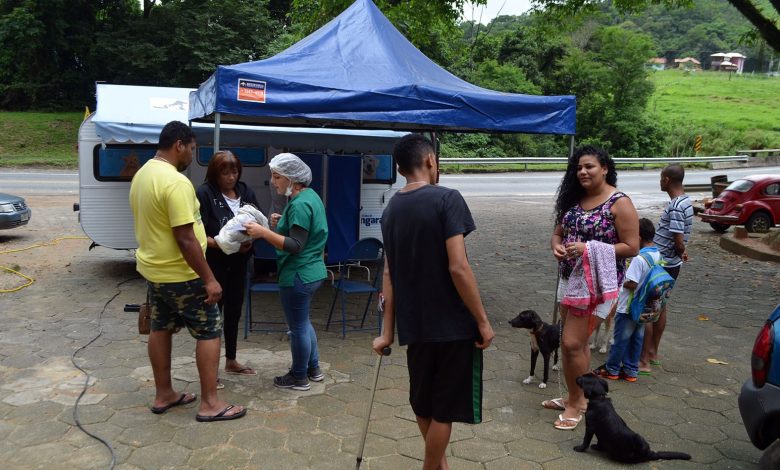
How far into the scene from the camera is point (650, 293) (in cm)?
470

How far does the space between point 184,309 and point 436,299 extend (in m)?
1.79

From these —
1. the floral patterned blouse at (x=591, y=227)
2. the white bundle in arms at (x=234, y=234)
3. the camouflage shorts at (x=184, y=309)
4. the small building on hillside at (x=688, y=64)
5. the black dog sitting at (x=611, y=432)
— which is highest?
the small building on hillside at (x=688, y=64)

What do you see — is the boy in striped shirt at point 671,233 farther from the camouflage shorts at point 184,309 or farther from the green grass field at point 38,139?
the green grass field at point 38,139

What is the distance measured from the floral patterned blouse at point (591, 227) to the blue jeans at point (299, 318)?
1688 millimetres

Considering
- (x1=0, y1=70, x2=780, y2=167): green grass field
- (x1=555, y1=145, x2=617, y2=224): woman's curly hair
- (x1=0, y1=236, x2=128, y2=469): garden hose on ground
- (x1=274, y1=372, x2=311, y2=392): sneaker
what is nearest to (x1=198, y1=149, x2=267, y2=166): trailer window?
(x1=0, y1=236, x2=128, y2=469): garden hose on ground

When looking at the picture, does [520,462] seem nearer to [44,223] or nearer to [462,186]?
[44,223]

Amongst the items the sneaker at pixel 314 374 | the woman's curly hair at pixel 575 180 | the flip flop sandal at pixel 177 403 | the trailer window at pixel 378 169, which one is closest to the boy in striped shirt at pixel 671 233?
the woman's curly hair at pixel 575 180

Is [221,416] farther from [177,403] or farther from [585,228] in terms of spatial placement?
[585,228]

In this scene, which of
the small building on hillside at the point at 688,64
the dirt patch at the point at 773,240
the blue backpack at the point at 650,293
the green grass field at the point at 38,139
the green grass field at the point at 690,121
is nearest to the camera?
the blue backpack at the point at 650,293

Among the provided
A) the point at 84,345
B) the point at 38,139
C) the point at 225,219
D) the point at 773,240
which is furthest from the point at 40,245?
the point at 38,139

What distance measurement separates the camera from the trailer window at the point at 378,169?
8.85m

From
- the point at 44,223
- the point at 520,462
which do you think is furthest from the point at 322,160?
the point at 44,223

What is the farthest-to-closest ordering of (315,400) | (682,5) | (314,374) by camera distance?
(682,5) → (314,374) → (315,400)

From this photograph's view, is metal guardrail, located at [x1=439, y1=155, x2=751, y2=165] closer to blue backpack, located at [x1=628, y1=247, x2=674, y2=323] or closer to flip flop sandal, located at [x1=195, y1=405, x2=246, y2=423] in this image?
blue backpack, located at [x1=628, y1=247, x2=674, y2=323]
